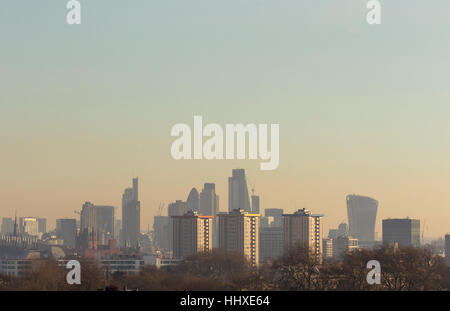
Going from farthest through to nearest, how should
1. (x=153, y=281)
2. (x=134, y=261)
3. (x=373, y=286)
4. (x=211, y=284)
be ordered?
1. (x=134, y=261)
2. (x=153, y=281)
3. (x=211, y=284)
4. (x=373, y=286)

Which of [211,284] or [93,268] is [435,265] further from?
[93,268]

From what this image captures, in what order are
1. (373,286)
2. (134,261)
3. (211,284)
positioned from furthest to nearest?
(134,261) → (211,284) → (373,286)

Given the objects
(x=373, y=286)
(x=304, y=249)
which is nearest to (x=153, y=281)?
(x=304, y=249)
